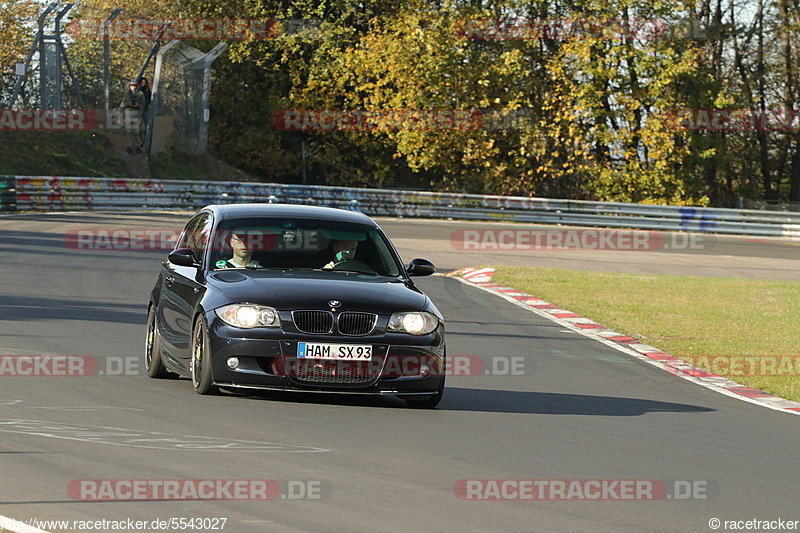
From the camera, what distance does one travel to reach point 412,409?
32.9 feet

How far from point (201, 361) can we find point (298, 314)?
2.88 ft

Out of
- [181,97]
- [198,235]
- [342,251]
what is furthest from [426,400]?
[181,97]

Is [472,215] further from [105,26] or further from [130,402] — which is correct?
[130,402]

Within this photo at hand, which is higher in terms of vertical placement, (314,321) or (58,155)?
(58,155)

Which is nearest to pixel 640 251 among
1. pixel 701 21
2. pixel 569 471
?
pixel 701 21

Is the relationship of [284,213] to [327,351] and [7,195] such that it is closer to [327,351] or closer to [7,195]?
[327,351]

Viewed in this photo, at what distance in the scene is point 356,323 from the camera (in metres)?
9.56

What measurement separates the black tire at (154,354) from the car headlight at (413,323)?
2346 millimetres

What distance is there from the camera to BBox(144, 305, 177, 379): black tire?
1105 cm

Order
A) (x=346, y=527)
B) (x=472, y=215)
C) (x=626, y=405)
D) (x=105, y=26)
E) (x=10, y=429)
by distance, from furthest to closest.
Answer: (x=472, y=215) < (x=105, y=26) < (x=626, y=405) < (x=10, y=429) < (x=346, y=527)

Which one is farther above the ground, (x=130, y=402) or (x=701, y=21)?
(x=701, y=21)

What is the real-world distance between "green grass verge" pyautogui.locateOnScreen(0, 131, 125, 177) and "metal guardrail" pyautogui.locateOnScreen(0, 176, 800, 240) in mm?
3402

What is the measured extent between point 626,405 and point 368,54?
38026 millimetres

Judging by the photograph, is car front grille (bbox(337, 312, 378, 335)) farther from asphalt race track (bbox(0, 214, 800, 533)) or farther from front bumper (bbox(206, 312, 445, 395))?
Answer: asphalt race track (bbox(0, 214, 800, 533))
